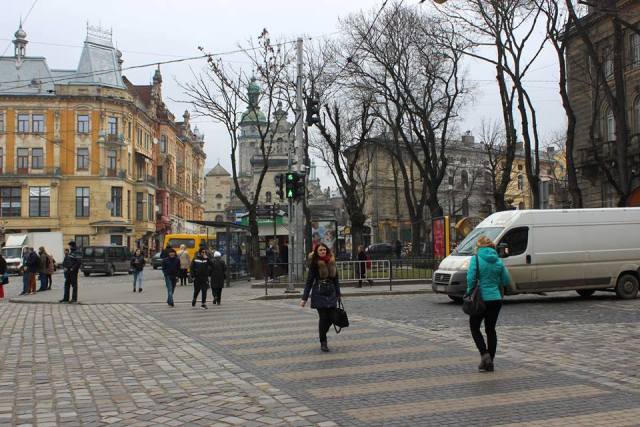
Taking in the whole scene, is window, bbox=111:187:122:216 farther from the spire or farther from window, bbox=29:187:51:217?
the spire

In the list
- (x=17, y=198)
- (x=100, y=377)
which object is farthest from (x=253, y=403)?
(x=17, y=198)

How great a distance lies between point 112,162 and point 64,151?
15.2 feet

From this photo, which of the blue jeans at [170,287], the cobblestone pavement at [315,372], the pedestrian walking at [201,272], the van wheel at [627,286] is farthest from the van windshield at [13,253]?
the van wheel at [627,286]

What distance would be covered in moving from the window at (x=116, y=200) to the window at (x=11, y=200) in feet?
28.3

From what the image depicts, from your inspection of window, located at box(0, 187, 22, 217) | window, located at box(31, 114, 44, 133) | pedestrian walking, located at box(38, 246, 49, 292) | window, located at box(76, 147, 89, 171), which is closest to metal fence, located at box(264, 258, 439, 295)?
pedestrian walking, located at box(38, 246, 49, 292)

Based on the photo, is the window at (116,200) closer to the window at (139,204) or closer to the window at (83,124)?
the window at (139,204)

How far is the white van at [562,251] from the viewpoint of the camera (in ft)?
59.2

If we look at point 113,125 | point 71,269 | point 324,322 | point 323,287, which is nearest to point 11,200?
point 113,125

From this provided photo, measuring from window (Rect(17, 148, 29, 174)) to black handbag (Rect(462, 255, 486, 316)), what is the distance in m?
65.0

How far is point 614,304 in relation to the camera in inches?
687

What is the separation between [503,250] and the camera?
17797mm

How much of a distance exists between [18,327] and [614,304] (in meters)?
14.3

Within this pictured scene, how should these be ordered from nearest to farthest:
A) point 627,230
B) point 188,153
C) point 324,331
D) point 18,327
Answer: point 324,331, point 18,327, point 627,230, point 188,153

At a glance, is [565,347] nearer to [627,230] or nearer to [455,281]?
[455,281]
